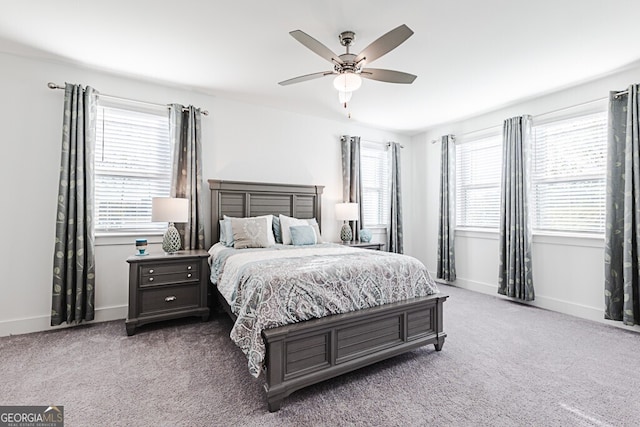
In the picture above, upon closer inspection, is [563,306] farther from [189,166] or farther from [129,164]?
[129,164]

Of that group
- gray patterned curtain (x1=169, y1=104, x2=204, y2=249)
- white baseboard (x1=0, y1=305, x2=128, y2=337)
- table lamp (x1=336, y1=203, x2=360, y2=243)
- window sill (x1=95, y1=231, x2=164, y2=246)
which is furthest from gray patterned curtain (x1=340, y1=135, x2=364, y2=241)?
white baseboard (x1=0, y1=305, x2=128, y2=337)

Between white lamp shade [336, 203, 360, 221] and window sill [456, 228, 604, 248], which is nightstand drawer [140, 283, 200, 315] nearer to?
white lamp shade [336, 203, 360, 221]

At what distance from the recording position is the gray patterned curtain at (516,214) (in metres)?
3.87

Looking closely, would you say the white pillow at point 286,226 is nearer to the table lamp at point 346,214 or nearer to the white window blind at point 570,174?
the table lamp at point 346,214

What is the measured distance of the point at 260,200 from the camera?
410 cm

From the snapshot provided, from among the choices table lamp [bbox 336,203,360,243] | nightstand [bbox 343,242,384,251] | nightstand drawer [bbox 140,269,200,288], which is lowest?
nightstand drawer [bbox 140,269,200,288]

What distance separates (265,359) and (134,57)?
10.2ft

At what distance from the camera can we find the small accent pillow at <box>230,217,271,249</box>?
3324 mm

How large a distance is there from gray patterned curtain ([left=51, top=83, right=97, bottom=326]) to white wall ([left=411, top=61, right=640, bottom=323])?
5.04m

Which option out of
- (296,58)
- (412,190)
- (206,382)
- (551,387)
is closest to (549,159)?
(412,190)

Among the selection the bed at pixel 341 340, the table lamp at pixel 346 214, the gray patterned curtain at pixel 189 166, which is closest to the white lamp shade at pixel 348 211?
the table lamp at pixel 346 214

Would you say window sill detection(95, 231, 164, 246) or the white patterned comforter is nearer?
the white patterned comforter

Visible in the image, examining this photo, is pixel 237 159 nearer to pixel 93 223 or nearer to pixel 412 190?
pixel 93 223

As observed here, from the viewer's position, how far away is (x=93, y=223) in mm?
3146
